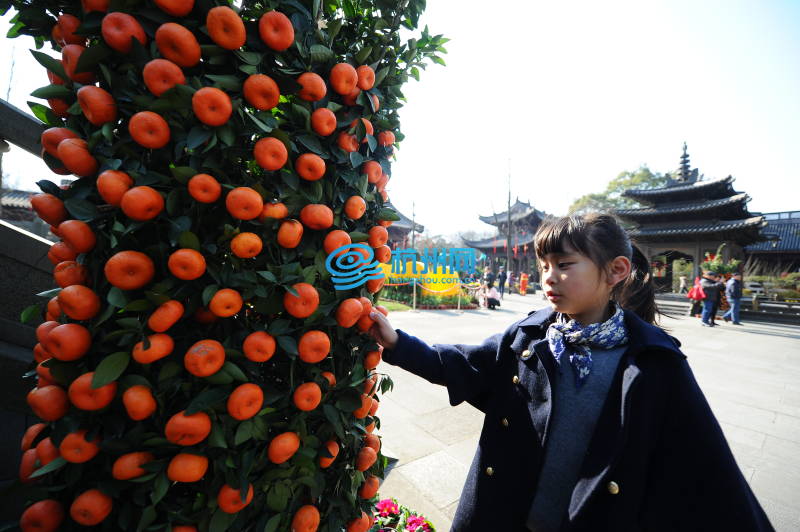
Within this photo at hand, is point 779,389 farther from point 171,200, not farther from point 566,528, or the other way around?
point 171,200

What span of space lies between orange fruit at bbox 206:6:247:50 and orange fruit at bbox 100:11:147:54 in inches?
6.0

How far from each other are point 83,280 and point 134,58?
524mm

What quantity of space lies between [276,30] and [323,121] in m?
0.23

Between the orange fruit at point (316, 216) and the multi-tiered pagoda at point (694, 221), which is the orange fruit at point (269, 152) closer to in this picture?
the orange fruit at point (316, 216)

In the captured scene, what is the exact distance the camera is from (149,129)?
2.53 ft

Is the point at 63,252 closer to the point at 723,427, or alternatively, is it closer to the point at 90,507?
the point at 90,507

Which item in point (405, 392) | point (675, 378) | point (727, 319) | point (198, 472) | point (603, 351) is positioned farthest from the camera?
point (727, 319)

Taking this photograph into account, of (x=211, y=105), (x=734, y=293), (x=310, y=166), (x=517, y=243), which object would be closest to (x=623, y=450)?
(x=310, y=166)

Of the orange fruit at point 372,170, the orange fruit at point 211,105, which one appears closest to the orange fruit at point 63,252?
the orange fruit at point 211,105

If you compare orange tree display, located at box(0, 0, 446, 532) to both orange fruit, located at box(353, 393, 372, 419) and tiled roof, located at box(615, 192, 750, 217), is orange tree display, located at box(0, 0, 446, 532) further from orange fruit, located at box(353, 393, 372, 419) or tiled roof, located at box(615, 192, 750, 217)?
tiled roof, located at box(615, 192, 750, 217)

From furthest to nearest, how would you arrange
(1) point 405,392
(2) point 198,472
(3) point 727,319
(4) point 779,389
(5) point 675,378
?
(3) point 727,319 < (4) point 779,389 < (1) point 405,392 < (5) point 675,378 < (2) point 198,472

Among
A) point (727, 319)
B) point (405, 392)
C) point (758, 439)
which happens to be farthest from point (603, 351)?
point (727, 319)

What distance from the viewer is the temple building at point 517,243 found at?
30.3 meters

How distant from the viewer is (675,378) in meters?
1.15
